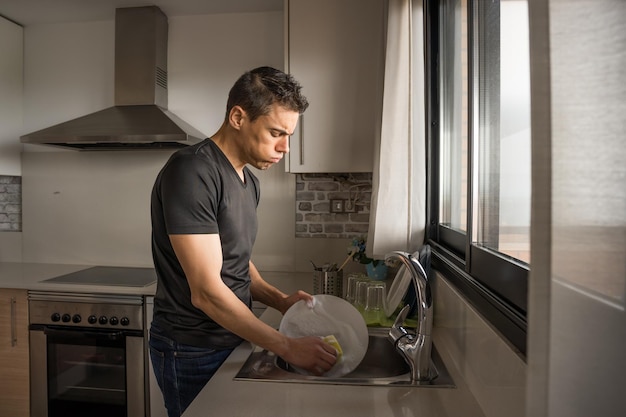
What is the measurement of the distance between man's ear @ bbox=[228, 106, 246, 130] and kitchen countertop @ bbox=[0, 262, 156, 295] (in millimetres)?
1107

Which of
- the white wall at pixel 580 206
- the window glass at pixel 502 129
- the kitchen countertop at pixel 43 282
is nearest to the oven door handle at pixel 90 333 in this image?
the kitchen countertop at pixel 43 282

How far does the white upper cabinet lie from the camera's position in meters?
2.61

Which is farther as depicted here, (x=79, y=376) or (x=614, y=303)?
(x=79, y=376)

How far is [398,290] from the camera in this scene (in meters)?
1.53

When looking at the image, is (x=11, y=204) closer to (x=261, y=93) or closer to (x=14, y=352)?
(x=14, y=352)

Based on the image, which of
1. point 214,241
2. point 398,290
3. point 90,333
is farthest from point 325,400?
point 90,333

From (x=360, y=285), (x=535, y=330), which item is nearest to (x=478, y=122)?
(x=360, y=285)

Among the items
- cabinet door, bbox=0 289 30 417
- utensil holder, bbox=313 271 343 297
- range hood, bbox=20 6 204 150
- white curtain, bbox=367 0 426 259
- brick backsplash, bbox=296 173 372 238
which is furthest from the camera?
brick backsplash, bbox=296 173 372 238

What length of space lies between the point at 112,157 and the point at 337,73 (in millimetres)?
1488

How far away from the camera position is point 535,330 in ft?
1.08

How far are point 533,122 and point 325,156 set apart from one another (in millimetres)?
1827

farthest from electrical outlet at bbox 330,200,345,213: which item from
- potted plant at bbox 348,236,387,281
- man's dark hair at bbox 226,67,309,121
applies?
man's dark hair at bbox 226,67,309,121

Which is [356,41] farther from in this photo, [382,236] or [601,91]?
[601,91]

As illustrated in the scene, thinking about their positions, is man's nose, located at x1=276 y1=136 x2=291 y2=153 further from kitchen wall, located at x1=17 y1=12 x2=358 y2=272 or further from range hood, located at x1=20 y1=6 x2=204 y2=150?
kitchen wall, located at x1=17 y1=12 x2=358 y2=272
